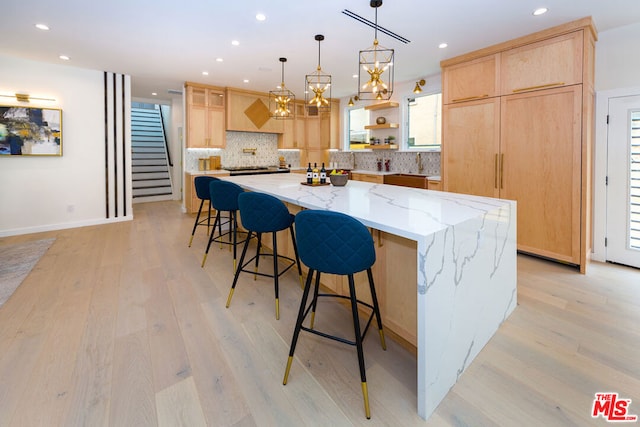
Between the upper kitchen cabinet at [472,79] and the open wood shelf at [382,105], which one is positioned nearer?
the upper kitchen cabinet at [472,79]

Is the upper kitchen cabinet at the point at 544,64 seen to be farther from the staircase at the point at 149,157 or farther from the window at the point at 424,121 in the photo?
the staircase at the point at 149,157

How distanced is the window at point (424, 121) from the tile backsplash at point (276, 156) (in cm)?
22

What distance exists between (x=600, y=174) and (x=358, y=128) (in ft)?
16.0

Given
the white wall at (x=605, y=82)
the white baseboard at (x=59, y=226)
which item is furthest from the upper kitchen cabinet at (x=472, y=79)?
the white baseboard at (x=59, y=226)

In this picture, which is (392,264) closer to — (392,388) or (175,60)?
(392,388)

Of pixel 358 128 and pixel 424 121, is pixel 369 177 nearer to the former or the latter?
pixel 424 121

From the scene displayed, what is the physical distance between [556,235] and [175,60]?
557 centimetres

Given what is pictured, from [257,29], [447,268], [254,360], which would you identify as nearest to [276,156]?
[257,29]

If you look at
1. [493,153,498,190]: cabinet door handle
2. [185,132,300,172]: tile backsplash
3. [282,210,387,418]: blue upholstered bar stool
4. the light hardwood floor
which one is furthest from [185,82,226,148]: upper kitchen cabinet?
[282,210,387,418]: blue upholstered bar stool

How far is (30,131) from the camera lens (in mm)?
4750

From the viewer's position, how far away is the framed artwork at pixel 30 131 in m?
4.59

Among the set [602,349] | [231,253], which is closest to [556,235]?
[602,349]

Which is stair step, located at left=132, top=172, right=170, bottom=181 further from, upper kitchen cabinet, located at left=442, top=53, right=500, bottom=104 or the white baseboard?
upper kitchen cabinet, located at left=442, top=53, right=500, bottom=104

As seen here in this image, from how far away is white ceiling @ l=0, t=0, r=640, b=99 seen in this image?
9.93 feet
